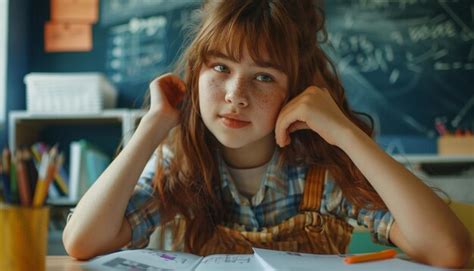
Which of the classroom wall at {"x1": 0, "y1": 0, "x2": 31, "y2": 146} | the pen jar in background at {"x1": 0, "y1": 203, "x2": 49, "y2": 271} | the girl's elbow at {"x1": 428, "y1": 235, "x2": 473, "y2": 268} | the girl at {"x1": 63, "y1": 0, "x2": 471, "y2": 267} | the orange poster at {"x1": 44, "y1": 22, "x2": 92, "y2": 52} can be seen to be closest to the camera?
the pen jar in background at {"x1": 0, "y1": 203, "x2": 49, "y2": 271}

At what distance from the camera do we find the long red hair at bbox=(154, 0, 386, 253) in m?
0.85

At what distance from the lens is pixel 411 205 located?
0.70 m

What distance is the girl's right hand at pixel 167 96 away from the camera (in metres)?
0.89

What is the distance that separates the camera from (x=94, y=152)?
216cm

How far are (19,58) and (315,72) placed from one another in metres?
1.91

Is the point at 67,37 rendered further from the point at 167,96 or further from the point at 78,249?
the point at 78,249

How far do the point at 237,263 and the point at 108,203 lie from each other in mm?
265

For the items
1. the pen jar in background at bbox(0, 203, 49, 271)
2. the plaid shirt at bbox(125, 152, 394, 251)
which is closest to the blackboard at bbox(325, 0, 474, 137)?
the plaid shirt at bbox(125, 152, 394, 251)

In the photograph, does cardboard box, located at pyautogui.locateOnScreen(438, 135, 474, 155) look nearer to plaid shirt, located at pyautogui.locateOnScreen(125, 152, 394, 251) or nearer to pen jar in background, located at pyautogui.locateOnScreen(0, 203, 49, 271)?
plaid shirt, located at pyautogui.locateOnScreen(125, 152, 394, 251)

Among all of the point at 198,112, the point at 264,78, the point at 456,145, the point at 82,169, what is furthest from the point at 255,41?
the point at 456,145

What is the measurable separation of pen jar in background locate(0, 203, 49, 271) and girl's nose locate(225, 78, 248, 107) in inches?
15.6

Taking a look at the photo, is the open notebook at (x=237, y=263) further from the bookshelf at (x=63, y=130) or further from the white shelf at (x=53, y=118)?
the white shelf at (x=53, y=118)

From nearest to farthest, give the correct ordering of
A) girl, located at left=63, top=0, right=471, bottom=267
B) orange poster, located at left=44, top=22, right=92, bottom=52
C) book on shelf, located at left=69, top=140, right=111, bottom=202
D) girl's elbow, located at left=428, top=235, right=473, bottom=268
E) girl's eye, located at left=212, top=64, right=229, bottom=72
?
girl's elbow, located at left=428, top=235, right=473, bottom=268, girl, located at left=63, top=0, right=471, bottom=267, girl's eye, located at left=212, top=64, right=229, bottom=72, book on shelf, located at left=69, top=140, right=111, bottom=202, orange poster, located at left=44, top=22, right=92, bottom=52

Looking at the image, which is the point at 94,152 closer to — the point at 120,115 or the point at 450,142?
the point at 120,115
